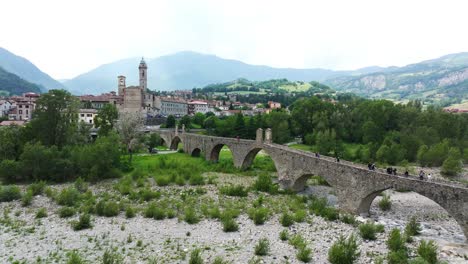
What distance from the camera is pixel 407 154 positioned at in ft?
177

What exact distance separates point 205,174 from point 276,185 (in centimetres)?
1110

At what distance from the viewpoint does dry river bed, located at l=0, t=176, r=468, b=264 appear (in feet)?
60.4

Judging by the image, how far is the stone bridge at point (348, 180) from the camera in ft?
65.3

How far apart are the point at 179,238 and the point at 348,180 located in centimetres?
1351

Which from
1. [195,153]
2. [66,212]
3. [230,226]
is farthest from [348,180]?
[195,153]

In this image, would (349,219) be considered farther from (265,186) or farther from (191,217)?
(191,217)

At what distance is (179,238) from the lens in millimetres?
21219

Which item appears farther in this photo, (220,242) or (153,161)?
(153,161)

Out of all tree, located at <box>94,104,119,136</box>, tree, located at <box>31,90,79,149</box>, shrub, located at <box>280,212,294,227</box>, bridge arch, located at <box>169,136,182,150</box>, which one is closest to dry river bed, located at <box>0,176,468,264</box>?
shrub, located at <box>280,212,294,227</box>

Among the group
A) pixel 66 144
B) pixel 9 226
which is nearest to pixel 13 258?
pixel 9 226

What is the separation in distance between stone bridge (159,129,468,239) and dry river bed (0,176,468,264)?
1.93 meters

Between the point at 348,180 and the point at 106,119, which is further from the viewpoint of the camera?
the point at 106,119

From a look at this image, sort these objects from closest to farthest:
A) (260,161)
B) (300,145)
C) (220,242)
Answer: (220,242) < (260,161) < (300,145)

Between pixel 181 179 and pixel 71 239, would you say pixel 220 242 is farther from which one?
pixel 181 179
